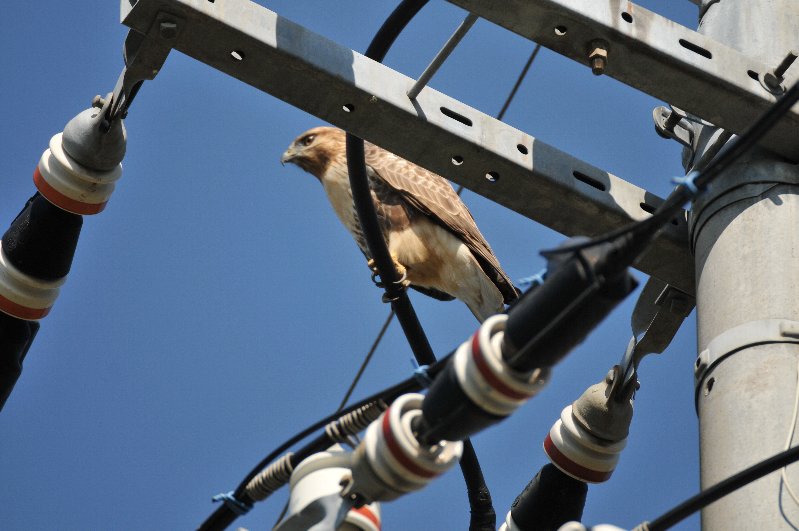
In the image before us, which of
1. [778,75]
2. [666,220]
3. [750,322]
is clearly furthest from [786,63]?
[666,220]

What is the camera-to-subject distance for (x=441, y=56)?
374cm

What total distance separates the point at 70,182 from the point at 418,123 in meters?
1.02

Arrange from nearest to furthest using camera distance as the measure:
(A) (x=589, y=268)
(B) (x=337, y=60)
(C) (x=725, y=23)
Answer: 1. (A) (x=589, y=268)
2. (B) (x=337, y=60)
3. (C) (x=725, y=23)

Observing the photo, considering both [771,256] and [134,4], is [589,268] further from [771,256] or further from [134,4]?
[134,4]

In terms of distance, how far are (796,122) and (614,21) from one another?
49 cm

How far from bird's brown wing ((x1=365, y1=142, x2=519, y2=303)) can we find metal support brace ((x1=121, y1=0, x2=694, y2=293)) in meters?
2.65

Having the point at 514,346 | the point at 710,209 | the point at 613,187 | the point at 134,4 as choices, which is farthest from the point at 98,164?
the point at 514,346

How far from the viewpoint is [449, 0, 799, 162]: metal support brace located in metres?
3.60

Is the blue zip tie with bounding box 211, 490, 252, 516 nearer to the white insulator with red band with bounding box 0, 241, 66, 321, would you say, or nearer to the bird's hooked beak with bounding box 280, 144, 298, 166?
the white insulator with red band with bounding box 0, 241, 66, 321

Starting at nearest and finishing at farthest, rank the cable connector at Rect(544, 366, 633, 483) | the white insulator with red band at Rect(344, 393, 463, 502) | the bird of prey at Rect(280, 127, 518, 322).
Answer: the white insulator with red band at Rect(344, 393, 463, 502), the cable connector at Rect(544, 366, 633, 483), the bird of prey at Rect(280, 127, 518, 322)

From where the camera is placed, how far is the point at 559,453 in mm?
4023

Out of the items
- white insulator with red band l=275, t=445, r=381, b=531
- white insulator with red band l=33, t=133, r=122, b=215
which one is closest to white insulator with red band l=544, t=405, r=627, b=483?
white insulator with red band l=275, t=445, r=381, b=531

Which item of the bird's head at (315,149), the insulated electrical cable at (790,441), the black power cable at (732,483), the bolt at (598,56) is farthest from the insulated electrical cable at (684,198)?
the bird's head at (315,149)

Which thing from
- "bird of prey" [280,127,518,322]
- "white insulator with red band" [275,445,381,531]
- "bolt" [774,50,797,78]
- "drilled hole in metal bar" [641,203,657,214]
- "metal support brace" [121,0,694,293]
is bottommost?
"white insulator with red band" [275,445,381,531]
